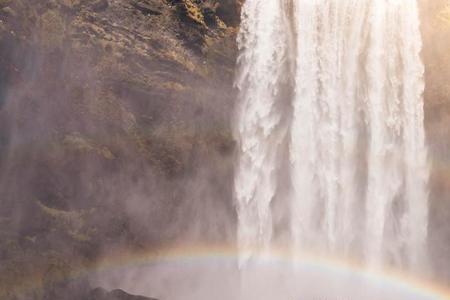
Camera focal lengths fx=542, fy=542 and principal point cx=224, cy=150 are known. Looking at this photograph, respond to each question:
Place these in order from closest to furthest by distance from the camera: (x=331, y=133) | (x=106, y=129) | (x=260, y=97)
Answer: (x=106, y=129) → (x=331, y=133) → (x=260, y=97)

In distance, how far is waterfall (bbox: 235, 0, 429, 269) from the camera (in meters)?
24.0

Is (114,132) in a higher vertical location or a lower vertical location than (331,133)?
lower

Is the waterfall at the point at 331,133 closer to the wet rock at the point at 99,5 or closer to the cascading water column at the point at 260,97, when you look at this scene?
the cascading water column at the point at 260,97

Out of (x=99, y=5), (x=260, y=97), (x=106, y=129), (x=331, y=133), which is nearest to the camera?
(x=106, y=129)

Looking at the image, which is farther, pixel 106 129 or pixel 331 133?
pixel 331 133

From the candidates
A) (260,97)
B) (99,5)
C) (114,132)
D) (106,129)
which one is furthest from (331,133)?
(99,5)

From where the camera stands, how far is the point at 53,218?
20.9 metres

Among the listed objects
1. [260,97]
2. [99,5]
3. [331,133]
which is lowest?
[331,133]

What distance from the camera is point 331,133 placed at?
24.2m

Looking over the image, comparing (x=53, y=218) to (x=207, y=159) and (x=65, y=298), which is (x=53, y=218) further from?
(x=207, y=159)

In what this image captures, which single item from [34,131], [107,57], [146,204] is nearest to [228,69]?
[107,57]

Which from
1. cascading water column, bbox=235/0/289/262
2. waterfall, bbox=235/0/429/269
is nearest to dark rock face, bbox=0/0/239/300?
cascading water column, bbox=235/0/289/262

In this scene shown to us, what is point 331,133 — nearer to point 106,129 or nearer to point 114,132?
point 114,132

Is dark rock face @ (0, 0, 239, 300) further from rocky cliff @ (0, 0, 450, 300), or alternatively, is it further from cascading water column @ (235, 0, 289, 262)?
cascading water column @ (235, 0, 289, 262)
